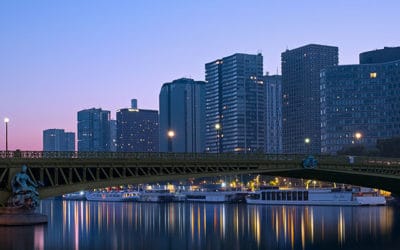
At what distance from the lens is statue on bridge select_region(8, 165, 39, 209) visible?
80750 mm

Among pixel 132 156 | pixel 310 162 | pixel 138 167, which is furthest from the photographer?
pixel 310 162

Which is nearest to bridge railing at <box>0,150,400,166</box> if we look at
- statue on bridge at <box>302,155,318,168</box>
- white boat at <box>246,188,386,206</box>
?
statue on bridge at <box>302,155,318,168</box>

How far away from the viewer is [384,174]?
104 meters

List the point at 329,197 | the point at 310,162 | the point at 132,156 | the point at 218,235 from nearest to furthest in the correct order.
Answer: the point at 132,156 < the point at 218,235 < the point at 310,162 < the point at 329,197

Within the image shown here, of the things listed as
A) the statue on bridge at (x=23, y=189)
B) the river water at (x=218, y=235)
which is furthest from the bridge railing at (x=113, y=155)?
the river water at (x=218, y=235)

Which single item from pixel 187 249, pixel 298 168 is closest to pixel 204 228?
pixel 298 168

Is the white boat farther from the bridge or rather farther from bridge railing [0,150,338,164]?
bridge railing [0,150,338,164]

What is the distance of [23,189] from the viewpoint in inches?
3174

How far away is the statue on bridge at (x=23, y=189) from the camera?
265ft

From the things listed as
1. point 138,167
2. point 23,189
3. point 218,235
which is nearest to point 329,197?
point 218,235

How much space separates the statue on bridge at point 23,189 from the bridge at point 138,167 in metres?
0.96

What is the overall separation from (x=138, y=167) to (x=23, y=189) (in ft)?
47.0

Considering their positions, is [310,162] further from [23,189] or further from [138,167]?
[23,189]

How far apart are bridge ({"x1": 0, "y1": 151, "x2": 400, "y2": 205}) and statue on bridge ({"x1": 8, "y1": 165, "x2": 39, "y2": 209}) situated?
96cm
